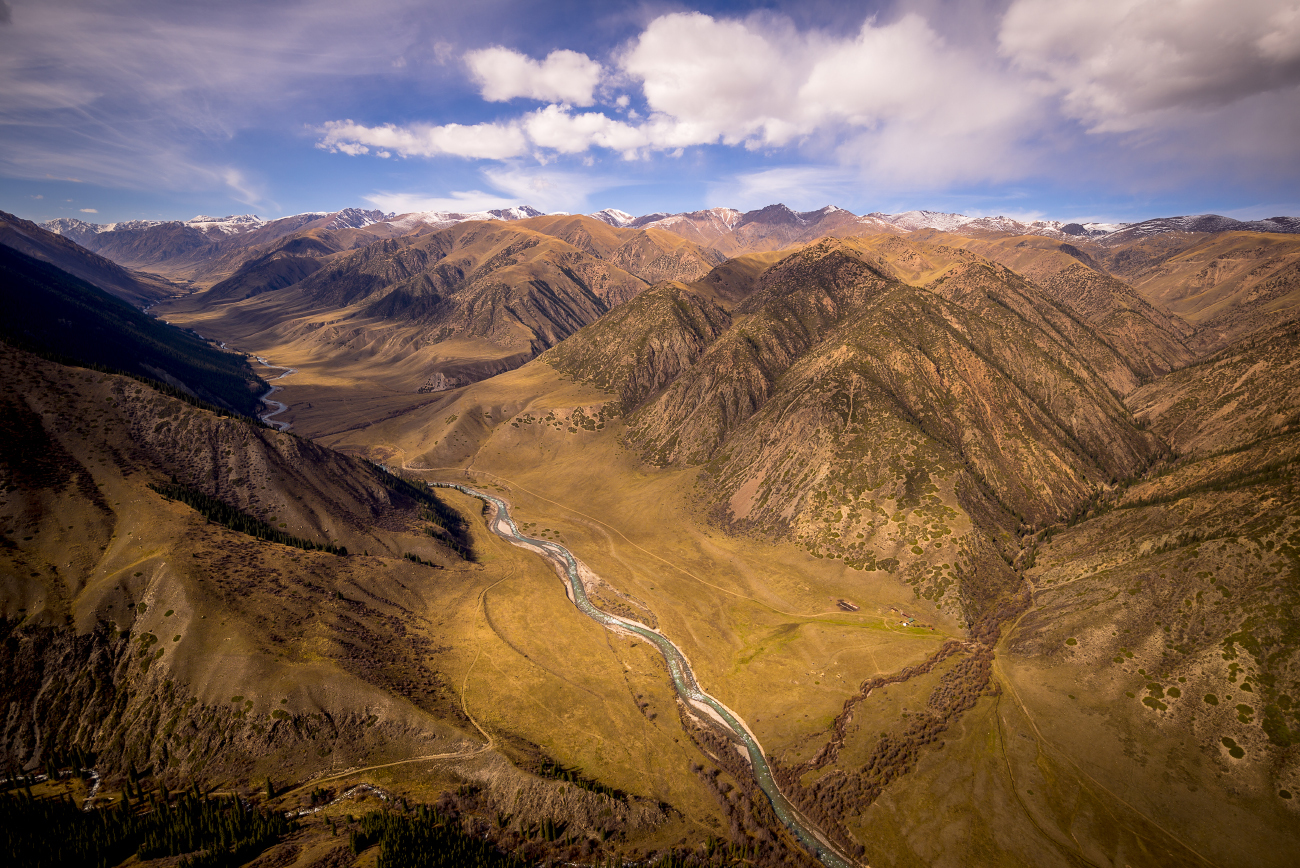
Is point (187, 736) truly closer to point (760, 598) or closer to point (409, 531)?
point (409, 531)

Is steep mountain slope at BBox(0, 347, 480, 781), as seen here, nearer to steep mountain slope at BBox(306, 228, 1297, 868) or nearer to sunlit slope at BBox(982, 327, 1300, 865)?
steep mountain slope at BBox(306, 228, 1297, 868)

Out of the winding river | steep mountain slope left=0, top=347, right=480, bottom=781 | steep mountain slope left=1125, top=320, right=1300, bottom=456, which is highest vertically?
steep mountain slope left=1125, top=320, right=1300, bottom=456

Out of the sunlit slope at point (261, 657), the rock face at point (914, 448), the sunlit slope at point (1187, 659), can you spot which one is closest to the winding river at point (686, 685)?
the sunlit slope at point (261, 657)

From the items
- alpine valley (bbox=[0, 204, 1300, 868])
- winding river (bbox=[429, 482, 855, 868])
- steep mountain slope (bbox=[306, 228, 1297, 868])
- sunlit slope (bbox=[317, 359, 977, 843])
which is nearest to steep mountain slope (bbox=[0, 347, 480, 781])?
alpine valley (bbox=[0, 204, 1300, 868])

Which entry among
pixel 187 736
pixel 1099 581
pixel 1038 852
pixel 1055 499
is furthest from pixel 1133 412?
→ pixel 187 736

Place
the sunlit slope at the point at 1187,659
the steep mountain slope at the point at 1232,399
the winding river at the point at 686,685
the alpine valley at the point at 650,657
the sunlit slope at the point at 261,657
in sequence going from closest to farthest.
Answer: the alpine valley at the point at 650,657 → the sunlit slope at the point at 1187,659 → the sunlit slope at the point at 261,657 → the winding river at the point at 686,685 → the steep mountain slope at the point at 1232,399

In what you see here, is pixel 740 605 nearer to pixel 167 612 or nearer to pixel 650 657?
pixel 650 657

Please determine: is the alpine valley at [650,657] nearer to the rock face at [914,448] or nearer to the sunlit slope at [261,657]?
the sunlit slope at [261,657]

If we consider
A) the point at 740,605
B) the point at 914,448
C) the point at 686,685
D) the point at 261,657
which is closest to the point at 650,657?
the point at 686,685
